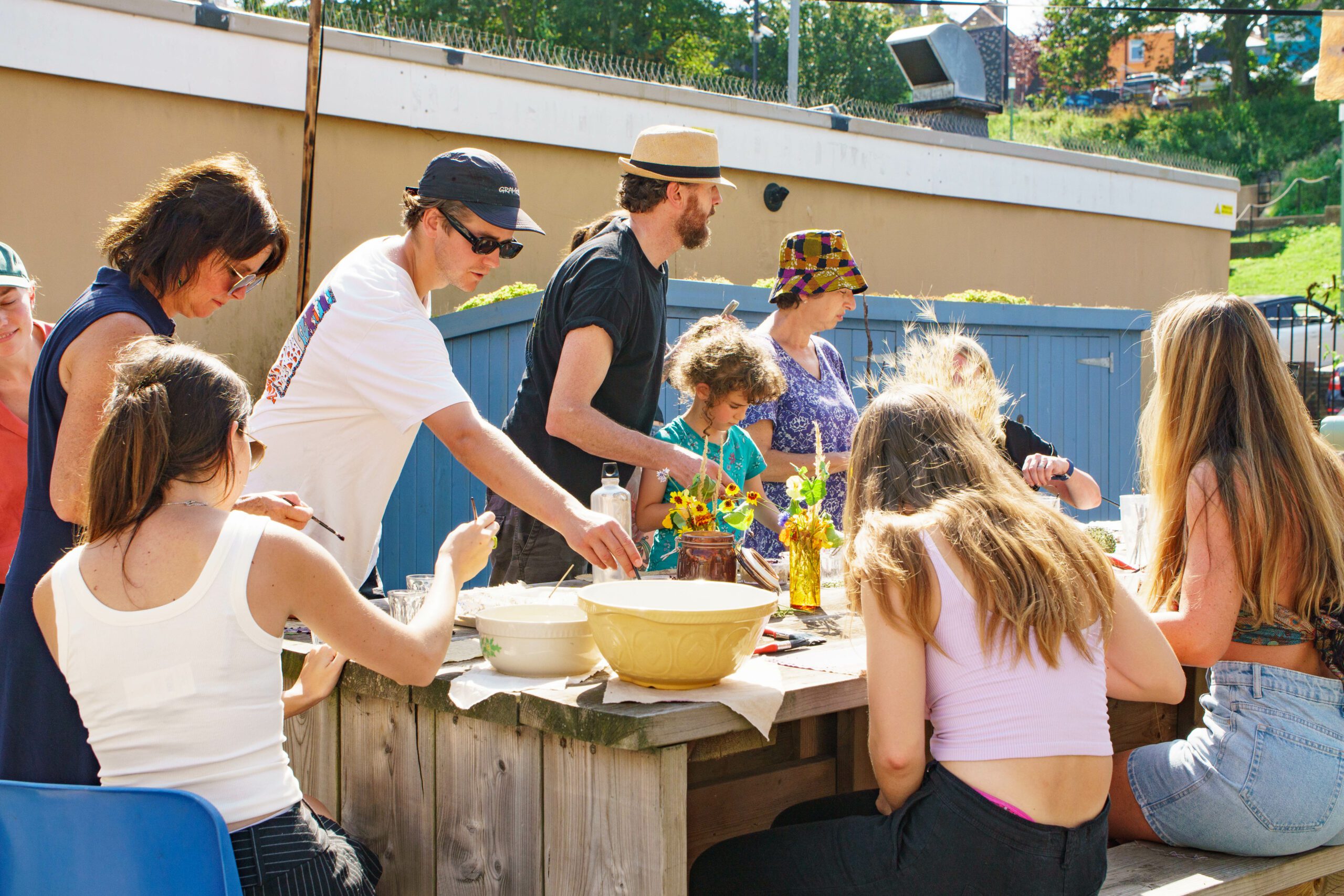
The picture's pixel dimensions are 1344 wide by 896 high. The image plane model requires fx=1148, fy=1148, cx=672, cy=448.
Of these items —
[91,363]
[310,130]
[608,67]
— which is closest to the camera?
[91,363]

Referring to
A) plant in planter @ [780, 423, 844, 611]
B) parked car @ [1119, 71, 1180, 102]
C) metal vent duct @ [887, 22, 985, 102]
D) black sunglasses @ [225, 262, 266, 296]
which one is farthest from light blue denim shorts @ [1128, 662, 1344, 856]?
parked car @ [1119, 71, 1180, 102]

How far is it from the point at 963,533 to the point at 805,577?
0.80 m

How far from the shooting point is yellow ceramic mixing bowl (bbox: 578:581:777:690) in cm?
173

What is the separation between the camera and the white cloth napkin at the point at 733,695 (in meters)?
1.75

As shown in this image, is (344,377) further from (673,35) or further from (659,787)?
(673,35)

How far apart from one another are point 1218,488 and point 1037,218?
11.2 m

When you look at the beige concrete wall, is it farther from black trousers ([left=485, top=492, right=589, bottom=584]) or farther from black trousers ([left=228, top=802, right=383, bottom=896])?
black trousers ([left=228, top=802, right=383, bottom=896])

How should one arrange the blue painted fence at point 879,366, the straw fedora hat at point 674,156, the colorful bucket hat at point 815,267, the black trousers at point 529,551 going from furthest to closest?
the blue painted fence at point 879,366
the colorful bucket hat at point 815,267
the straw fedora hat at point 674,156
the black trousers at point 529,551

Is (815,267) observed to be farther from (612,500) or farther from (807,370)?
(612,500)

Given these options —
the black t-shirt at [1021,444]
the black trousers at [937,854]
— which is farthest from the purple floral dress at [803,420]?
the black trousers at [937,854]

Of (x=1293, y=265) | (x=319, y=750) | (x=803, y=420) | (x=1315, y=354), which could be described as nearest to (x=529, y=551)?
(x=319, y=750)

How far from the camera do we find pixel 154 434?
1655 millimetres

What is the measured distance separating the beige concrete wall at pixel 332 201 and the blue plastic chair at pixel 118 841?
661 centimetres

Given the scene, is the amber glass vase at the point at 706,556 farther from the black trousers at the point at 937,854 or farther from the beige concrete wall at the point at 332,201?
the beige concrete wall at the point at 332,201
